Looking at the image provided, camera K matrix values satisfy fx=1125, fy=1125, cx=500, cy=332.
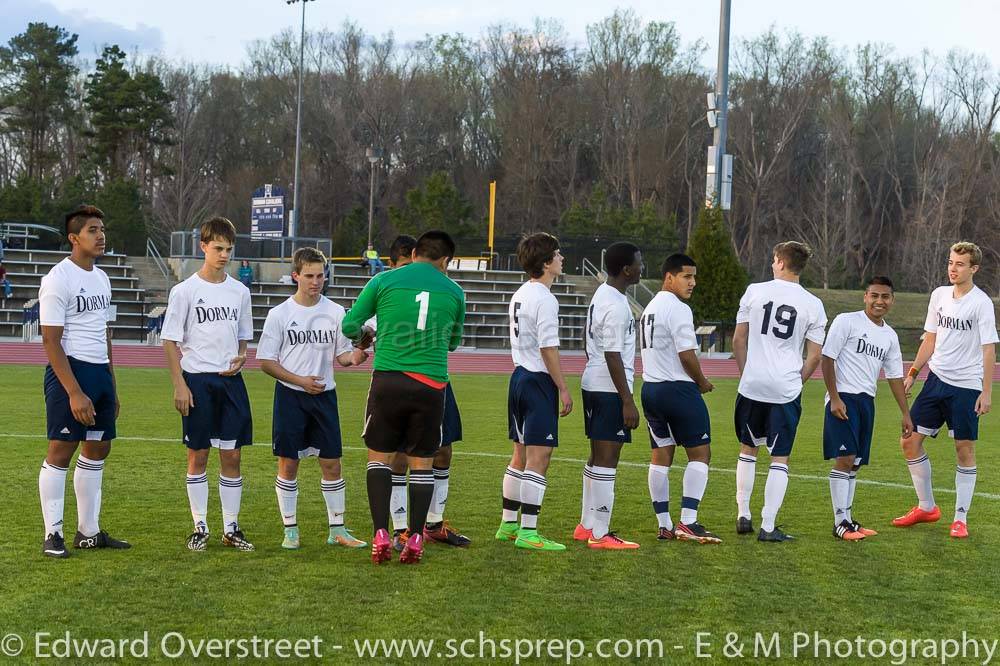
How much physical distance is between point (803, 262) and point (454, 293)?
2.61m

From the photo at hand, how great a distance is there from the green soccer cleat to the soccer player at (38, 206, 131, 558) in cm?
249

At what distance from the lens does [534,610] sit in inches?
230

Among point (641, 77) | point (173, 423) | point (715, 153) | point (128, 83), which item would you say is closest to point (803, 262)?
point (173, 423)

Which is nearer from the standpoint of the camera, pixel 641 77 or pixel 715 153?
pixel 715 153

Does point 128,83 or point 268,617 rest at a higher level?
point 128,83

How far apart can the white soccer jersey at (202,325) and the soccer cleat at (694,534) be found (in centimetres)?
326

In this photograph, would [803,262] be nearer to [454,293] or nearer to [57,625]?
[454,293]

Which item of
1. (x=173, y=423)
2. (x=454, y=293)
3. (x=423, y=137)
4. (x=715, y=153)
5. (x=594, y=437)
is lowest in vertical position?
(x=173, y=423)

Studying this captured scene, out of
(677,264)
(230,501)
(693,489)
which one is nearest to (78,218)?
(230,501)

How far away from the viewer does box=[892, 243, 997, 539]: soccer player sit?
8352 millimetres

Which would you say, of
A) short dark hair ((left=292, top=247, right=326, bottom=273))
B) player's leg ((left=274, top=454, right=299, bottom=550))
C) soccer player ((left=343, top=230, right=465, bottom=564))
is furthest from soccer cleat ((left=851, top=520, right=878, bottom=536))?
short dark hair ((left=292, top=247, right=326, bottom=273))

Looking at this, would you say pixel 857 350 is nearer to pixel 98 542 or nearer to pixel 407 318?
pixel 407 318

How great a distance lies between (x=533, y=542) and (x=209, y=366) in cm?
239

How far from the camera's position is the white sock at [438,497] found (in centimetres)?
769
